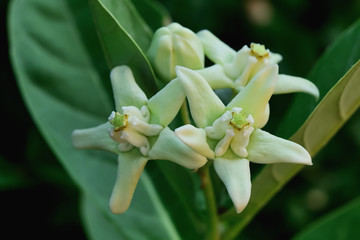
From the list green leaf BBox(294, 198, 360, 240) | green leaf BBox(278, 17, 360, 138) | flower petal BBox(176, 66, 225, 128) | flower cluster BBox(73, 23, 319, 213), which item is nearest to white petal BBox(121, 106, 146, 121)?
flower cluster BBox(73, 23, 319, 213)

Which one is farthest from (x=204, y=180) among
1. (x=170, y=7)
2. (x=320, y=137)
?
(x=170, y=7)

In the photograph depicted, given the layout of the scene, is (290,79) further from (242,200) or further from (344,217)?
(344,217)

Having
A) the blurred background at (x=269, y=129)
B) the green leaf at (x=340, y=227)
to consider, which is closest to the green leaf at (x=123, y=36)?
the green leaf at (x=340, y=227)

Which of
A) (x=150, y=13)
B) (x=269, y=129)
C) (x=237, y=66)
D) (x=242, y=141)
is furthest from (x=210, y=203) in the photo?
(x=269, y=129)

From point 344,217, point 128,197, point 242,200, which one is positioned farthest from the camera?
point 344,217

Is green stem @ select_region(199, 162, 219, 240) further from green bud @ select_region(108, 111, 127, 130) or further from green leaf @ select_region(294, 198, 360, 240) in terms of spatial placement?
green leaf @ select_region(294, 198, 360, 240)

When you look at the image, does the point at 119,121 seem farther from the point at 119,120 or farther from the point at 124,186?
the point at 124,186
